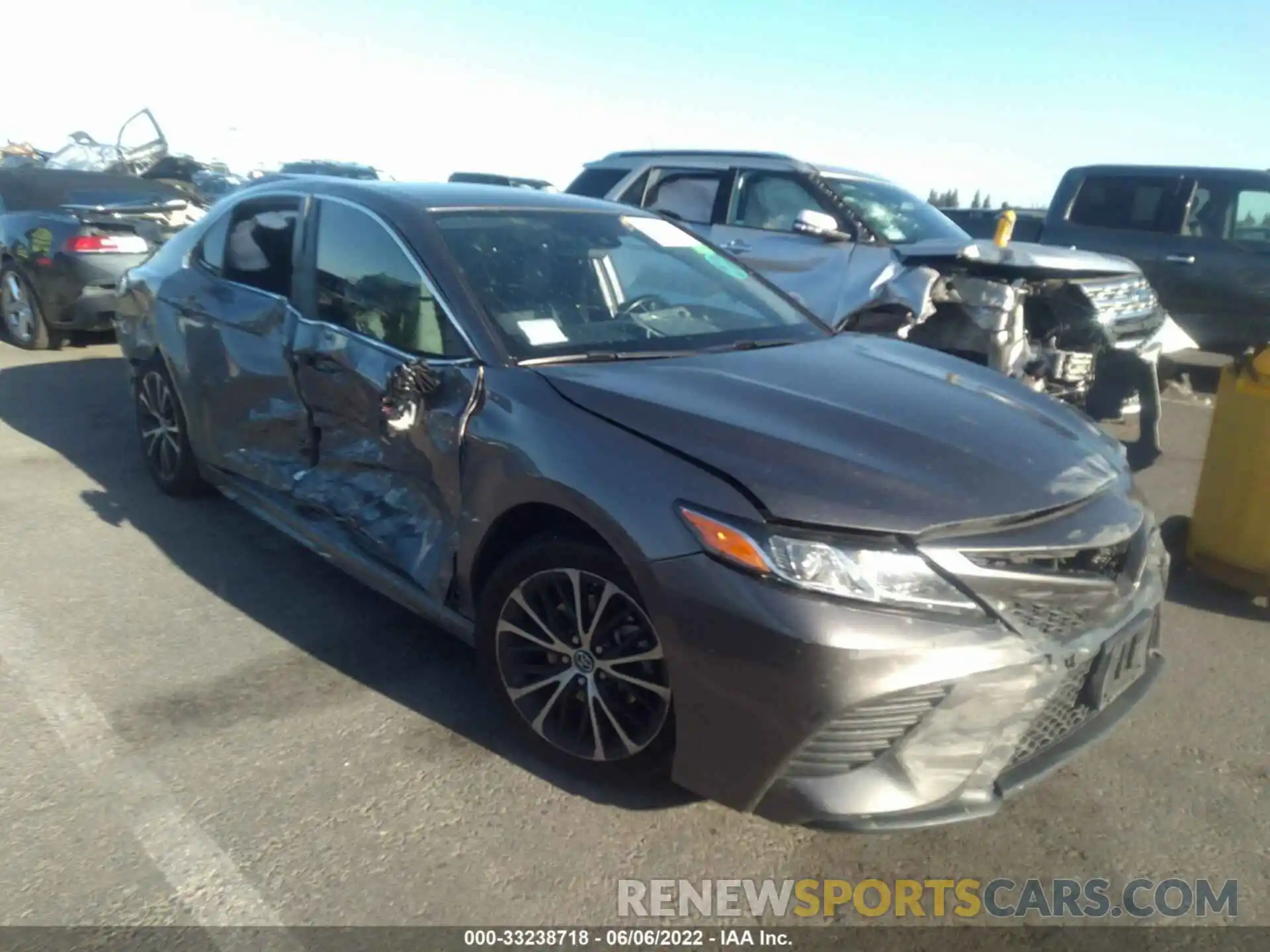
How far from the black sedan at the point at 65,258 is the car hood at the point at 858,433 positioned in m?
6.80

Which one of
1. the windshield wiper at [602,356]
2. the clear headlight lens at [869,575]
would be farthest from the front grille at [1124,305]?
the clear headlight lens at [869,575]

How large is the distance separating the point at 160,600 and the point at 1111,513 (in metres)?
3.41

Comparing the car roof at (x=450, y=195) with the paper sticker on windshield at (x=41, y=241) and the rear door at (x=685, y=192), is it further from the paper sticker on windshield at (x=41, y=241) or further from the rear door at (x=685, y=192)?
the paper sticker on windshield at (x=41, y=241)

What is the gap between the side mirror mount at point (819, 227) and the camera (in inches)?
254

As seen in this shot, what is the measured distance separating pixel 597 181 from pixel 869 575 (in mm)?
6630

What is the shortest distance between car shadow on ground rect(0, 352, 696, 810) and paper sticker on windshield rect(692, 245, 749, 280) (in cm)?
175

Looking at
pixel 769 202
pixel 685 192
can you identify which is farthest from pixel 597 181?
pixel 769 202

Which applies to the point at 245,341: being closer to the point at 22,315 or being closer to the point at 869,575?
the point at 869,575

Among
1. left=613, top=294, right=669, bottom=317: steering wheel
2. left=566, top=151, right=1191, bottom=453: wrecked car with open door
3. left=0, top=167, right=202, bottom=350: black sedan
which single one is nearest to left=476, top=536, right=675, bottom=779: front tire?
left=613, top=294, right=669, bottom=317: steering wheel

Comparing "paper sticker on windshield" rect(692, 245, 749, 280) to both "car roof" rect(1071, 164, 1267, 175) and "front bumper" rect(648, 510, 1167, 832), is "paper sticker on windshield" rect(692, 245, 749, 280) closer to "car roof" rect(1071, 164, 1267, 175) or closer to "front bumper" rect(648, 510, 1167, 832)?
"front bumper" rect(648, 510, 1167, 832)

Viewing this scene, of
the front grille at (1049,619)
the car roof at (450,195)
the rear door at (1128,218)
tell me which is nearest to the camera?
the front grille at (1049,619)

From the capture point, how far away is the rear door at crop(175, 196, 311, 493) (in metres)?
4.08

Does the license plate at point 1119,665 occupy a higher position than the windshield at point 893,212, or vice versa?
the windshield at point 893,212

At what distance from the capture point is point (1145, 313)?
699 centimetres
